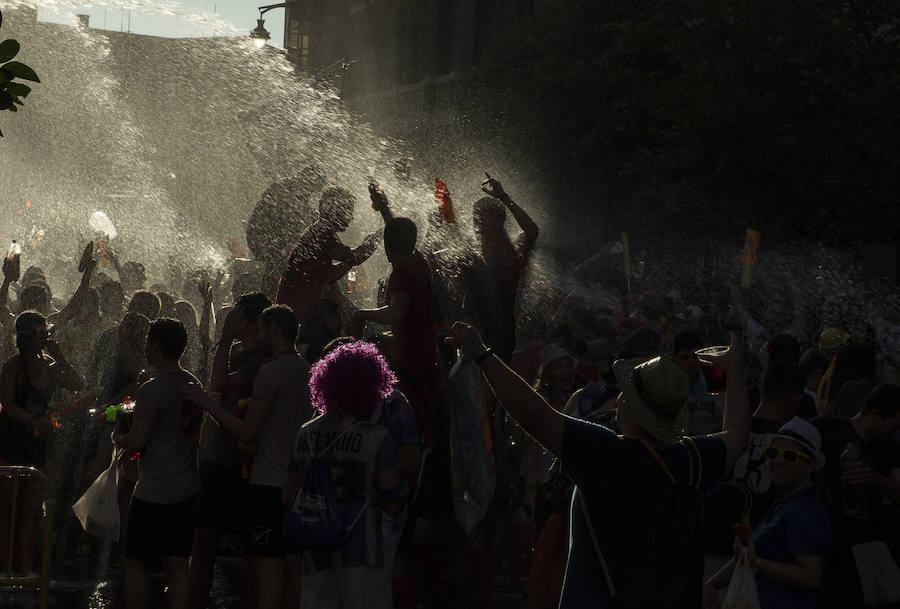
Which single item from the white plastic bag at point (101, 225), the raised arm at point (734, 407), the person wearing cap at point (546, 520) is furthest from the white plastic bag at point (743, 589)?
the white plastic bag at point (101, 225)

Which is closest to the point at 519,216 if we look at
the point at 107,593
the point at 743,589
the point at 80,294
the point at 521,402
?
the point at 107,593

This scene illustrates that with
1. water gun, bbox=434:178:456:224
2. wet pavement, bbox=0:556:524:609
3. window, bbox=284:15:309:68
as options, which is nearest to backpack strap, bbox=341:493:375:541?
wet pavement, bbox=0:556:524:609

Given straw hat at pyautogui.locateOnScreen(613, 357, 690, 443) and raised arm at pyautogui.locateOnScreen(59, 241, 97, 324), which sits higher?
raised arm at pyautogui.locateOnScreen(59, 241, 97, 324)

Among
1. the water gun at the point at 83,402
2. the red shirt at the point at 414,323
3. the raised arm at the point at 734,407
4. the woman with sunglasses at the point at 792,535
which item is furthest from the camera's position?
the water gun at the point at 83,402

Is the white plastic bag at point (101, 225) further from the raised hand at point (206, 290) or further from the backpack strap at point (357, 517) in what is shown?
the backpack strap at point (357, 517)

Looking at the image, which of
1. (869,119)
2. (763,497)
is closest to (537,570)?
(763,497)

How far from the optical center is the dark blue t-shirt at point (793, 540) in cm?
513

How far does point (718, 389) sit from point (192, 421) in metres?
2.95

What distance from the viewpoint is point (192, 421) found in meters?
6.82

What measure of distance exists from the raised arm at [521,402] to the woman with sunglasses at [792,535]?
3.74ft

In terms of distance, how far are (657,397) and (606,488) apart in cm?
33

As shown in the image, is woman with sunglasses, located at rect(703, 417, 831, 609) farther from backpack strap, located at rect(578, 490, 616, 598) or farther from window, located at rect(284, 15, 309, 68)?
window, located at rect(284, 15, 309, 68)

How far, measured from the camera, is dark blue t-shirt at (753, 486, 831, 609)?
513cm

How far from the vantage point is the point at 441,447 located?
7590mm
